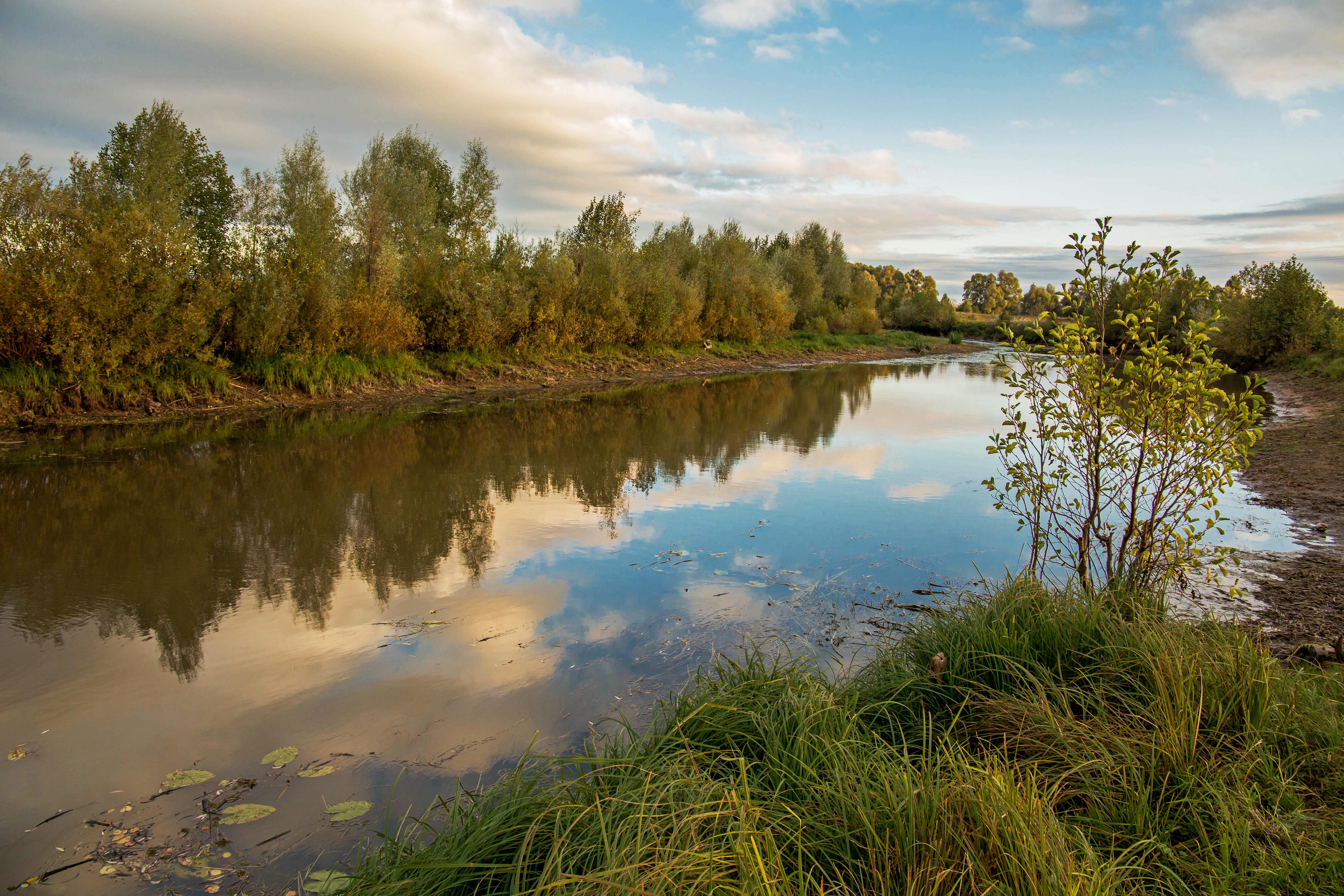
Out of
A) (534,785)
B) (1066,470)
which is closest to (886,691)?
(534,785)

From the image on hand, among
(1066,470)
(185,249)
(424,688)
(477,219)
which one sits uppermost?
(477,219)

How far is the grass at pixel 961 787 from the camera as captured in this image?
2.58m

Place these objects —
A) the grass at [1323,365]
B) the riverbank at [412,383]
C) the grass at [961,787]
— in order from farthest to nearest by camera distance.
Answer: the grass at [1323,365]
the riverbank at [412,383]
the grass at [961,787]

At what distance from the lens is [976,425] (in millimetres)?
20859

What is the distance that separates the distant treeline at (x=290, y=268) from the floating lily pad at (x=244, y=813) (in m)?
16.8

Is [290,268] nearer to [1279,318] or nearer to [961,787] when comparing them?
[961,787]

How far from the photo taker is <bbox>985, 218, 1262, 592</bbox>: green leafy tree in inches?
201

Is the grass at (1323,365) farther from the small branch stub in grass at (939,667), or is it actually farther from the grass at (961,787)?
the small branch stub in grass at (939,667)

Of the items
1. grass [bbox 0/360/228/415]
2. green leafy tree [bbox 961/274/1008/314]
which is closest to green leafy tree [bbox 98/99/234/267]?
grass [bbox 0/360/228/415]

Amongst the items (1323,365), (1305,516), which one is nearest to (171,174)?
(1305,516)

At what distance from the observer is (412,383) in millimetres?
25797

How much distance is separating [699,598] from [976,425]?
53.4 feet

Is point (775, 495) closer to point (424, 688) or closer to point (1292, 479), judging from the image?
point (424, 688)

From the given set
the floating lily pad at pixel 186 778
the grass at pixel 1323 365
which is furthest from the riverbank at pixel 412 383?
the grass at pixel 1323 365
